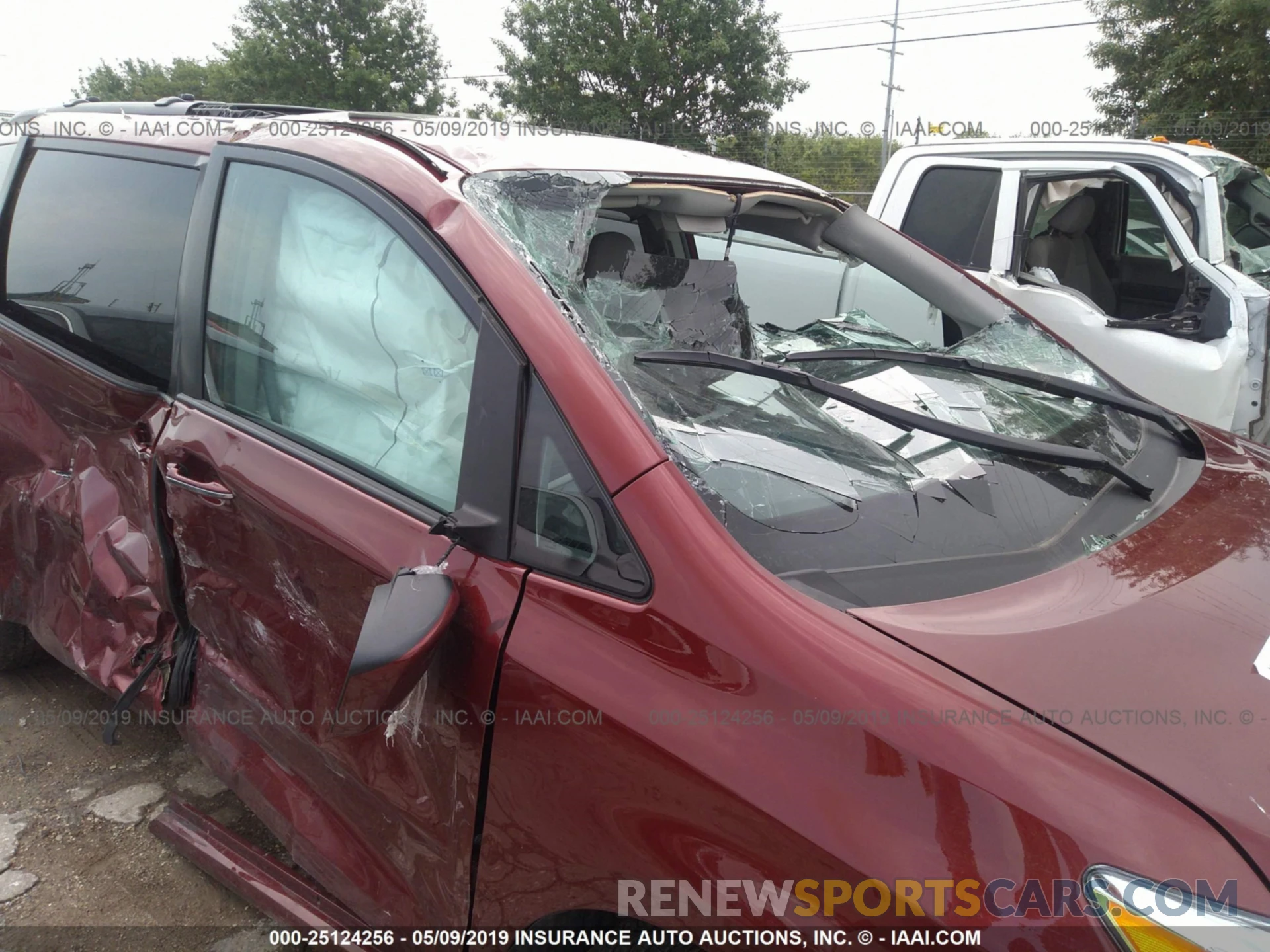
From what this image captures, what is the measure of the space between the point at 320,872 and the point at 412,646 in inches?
31.3

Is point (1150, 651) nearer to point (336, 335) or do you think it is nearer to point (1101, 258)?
point (336, 335)

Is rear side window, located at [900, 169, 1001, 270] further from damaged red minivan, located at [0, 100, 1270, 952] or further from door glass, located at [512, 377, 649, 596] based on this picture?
door glass, located at [512, 377, 649, 596]

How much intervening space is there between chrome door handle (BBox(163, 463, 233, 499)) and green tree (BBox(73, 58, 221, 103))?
33341mm

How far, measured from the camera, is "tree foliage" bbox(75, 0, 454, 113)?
86.1ft

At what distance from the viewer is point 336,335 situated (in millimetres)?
1756

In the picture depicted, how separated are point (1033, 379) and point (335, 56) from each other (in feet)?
98.2

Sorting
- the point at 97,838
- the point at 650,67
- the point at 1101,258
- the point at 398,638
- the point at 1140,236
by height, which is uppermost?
the point at 650,67

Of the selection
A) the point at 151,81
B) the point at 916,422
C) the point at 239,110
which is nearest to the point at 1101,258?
the point at 916,422

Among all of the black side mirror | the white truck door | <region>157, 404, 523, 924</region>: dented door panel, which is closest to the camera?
the black side mirror

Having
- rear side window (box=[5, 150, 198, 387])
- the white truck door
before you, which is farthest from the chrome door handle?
the white truck door

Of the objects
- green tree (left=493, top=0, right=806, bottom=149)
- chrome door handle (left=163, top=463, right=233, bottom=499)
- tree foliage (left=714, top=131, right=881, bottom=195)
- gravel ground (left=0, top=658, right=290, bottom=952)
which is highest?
green tree (left=493, top=0, right=806, bottom=149)

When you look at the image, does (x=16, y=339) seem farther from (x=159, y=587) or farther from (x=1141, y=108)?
(x=1141, y=108)

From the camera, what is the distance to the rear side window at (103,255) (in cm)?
207

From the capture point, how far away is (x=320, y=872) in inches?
66.6
